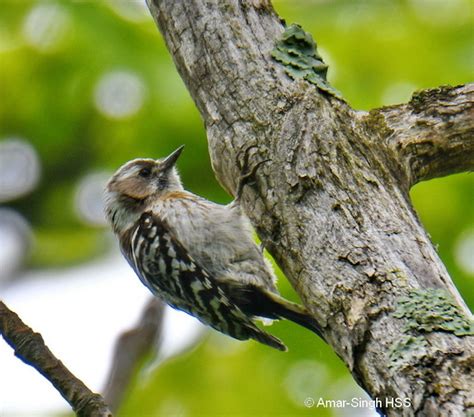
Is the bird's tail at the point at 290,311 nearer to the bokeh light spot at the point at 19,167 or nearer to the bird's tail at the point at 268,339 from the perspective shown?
the bird's tail at the point at 268,339

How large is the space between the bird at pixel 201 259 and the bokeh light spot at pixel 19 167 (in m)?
0.70

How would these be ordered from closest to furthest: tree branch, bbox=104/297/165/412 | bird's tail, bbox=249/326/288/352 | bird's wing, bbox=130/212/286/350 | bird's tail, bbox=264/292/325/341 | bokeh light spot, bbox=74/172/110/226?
tree branch, bbox=104/297/165/412
bird's tail, bbox=264/292/325/341
bird's tail, bbox=249/326/288/352
bird's wing, bbox=130/212/286/350
bokeh light spot, bbox=74/172/110/226

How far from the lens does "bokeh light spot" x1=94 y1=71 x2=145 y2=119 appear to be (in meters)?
5.79

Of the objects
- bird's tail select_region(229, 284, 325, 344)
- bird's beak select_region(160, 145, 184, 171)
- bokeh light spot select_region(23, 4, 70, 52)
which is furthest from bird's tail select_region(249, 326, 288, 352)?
bokeh light spot select_region(23, 4, 70, 52)

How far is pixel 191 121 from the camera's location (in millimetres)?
5715

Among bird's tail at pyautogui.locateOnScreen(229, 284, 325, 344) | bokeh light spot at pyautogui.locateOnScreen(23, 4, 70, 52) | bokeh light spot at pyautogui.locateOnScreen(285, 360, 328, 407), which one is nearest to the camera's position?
bird's tail at pyautogui.locateOnScreen(229, 284, 325, 344)

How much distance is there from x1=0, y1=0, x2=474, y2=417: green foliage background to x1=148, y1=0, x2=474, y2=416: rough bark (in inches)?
57.2

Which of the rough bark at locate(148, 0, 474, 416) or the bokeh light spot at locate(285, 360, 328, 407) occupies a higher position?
the rough bark at locate(148, 0, 474, 416)

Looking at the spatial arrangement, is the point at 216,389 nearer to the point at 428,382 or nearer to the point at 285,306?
the point at 285,306

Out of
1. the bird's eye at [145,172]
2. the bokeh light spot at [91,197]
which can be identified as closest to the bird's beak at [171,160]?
the bird's eye at [145,172]

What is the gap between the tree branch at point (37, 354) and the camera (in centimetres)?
282

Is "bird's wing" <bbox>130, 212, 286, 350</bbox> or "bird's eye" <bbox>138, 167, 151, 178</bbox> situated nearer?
"bird's wing" <bbox>130, 212, 286, 350</bbox>

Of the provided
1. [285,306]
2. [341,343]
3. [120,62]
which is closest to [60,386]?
[341,343]
